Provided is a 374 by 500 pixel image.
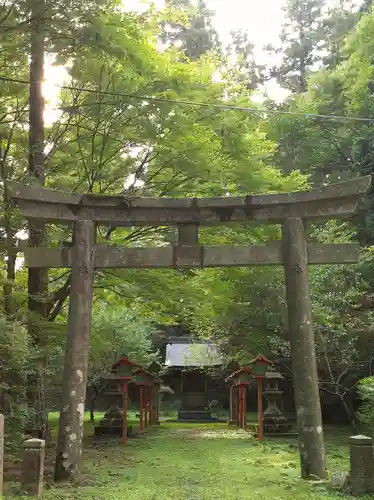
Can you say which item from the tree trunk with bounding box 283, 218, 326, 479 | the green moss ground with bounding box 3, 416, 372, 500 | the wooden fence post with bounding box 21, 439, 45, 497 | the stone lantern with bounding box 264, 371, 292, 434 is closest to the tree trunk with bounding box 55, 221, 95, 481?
the green moss ground with bounding box 3, 416, 372, 500

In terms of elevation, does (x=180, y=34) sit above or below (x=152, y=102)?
above

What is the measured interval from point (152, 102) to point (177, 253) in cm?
313

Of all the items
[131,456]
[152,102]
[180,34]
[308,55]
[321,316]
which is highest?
[180,34]

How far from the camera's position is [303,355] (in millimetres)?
8414

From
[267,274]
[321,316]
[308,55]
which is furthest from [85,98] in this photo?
[308,55]

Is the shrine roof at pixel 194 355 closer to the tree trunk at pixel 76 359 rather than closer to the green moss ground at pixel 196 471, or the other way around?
the green moss ground at pixel 196 471

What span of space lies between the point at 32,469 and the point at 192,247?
4.29 metres

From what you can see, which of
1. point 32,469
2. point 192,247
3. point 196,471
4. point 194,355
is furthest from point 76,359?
point 194,355

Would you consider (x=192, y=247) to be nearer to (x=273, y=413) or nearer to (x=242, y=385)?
(x=242, y=385)

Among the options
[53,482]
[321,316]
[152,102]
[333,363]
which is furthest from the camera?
[333,363]

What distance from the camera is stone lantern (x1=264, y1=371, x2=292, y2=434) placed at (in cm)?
Answer: 1745

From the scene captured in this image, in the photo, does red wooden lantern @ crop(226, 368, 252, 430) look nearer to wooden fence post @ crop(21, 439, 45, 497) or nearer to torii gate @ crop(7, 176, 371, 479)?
torii gate @ crop(7, 176, 371, 479)

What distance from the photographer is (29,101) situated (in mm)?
12477

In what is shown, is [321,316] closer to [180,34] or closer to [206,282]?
[206,282]
